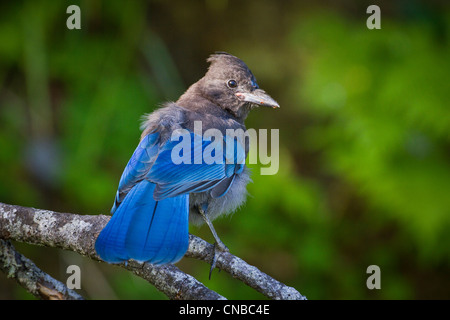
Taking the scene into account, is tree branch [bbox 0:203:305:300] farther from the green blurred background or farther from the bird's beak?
the green blurred background

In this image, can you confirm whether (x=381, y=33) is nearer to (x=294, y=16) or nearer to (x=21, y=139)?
(x=294, y=16)

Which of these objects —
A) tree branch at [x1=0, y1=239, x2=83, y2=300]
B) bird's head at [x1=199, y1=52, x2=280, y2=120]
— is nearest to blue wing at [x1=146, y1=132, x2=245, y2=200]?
bird's head at [x1=199, y1=52, x2=280, y2=120]

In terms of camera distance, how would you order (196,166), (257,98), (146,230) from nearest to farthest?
(146,230)
(196,166)
(257,98)

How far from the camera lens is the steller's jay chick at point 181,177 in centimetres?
274

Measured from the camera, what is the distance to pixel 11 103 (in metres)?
5.64

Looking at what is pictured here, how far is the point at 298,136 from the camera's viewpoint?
6.14m

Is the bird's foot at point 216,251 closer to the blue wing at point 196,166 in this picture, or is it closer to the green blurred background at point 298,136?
the blue wing at point 196,166

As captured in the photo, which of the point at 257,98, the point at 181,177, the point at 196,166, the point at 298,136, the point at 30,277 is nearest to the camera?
the point at 30,277

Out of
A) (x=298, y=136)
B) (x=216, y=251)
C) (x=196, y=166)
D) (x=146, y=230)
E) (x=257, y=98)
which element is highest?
(x=257, y=98)

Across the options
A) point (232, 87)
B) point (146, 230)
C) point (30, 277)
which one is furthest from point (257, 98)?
point (30, 277)

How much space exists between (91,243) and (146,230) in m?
0.29

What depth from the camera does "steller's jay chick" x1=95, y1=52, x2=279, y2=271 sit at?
8.99 feet

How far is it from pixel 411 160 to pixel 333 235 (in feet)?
3.40

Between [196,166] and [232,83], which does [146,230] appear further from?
[232,83]
